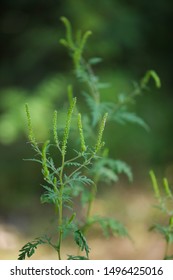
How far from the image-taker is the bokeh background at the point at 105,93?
398 cm

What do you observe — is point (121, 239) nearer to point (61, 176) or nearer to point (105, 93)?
point (105, 93)

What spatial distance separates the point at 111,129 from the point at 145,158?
1.48 feet

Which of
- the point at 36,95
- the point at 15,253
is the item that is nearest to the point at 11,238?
the point at 15,253

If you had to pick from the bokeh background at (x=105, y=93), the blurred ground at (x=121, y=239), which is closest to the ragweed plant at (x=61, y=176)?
the blurred ground at (x=121, y=239)

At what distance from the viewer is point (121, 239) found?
366 centimetres

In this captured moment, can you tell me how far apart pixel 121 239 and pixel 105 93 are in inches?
50.1

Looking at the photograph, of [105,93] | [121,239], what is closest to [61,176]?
[121,239]

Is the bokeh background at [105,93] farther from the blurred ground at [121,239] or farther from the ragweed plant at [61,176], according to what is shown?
the ragweed plant at [61,176]

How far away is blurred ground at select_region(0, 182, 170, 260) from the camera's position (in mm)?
3373

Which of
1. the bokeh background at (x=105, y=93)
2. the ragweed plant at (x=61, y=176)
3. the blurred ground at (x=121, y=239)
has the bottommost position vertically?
the ragweed plant at (x=61, y=176)

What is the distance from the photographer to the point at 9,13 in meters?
5.46

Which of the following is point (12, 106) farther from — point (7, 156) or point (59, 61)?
point (59, 61)

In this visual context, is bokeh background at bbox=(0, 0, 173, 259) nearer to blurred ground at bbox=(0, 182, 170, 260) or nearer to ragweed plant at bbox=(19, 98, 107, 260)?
blurred ground at bbox=(0, 182, 170, 260)

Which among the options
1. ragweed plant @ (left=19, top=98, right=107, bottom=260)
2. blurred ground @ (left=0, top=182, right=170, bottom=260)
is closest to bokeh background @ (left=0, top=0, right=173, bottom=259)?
blurred ground @ (left=0, top=182, right=170, bottom=260)
